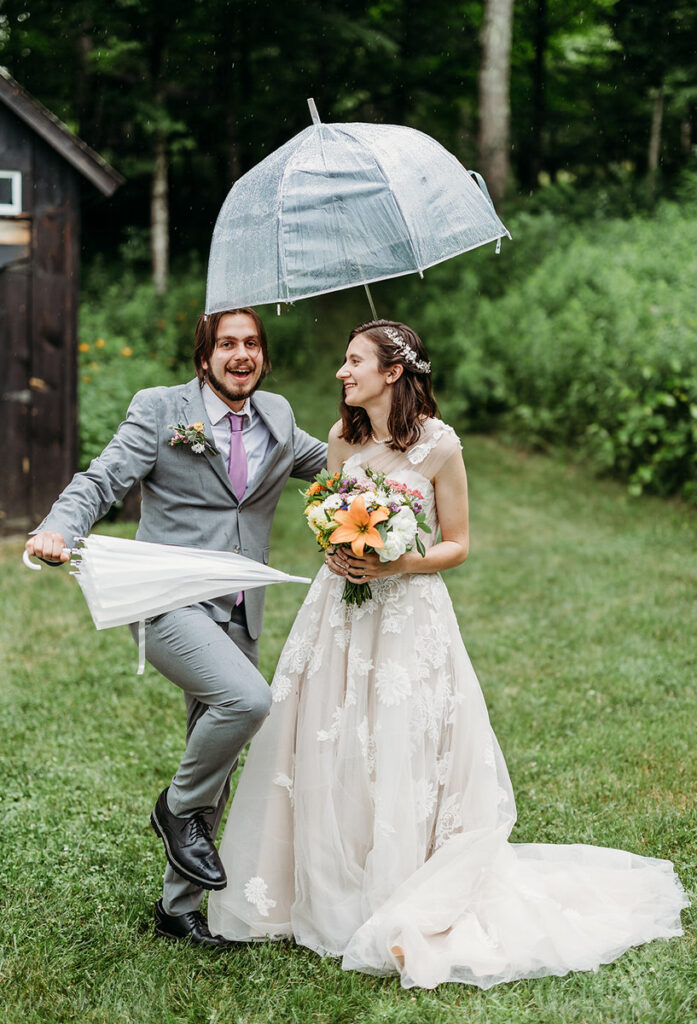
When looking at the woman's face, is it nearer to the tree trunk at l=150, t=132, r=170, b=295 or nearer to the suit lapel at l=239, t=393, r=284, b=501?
the suit lapel at l=239, t=393, r=284, b=501

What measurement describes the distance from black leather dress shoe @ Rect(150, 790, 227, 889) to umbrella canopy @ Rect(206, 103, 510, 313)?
1.79 metres

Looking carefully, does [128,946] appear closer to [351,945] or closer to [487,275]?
[351,945]

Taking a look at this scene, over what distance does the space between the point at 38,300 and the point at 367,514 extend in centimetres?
706

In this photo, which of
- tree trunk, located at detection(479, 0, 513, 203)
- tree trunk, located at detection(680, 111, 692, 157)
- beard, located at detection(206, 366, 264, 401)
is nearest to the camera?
beard, located at detection(206, 366, 264, 401)

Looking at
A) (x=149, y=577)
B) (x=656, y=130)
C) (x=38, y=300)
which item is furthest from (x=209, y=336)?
(x=656, y=130)

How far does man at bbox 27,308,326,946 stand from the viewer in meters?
3.53

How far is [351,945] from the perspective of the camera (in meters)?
3.59

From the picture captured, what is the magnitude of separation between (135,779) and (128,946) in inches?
→ 59.8

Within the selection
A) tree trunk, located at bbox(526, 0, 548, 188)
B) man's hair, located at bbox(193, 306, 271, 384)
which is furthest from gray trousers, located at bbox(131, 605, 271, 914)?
tree trunk, located at bbox(526, 0, 548, 188)

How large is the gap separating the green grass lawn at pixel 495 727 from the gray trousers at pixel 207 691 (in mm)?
658

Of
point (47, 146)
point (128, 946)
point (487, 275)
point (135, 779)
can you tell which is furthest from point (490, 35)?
point (128, 946)

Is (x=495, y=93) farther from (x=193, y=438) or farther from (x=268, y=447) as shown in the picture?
(x=193, y=438)

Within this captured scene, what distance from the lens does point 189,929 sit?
3.85 m

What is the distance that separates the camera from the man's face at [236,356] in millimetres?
3756
